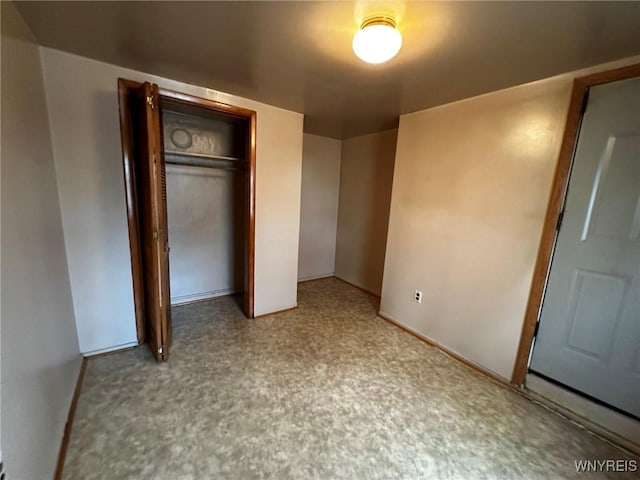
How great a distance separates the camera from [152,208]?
5.98ft

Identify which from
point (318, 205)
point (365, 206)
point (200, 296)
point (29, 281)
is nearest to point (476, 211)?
point (365, 206)

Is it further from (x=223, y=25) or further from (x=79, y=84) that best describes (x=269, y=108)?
(x=79, y=84)

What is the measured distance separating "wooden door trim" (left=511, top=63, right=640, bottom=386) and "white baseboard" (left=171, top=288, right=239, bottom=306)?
3113 mm

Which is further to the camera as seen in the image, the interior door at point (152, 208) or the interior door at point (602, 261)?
the interior door at point (152, 208)

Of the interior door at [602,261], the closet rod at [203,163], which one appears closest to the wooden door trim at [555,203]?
the interior door at [602,261]

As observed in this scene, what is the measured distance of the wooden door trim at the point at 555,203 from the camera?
1.55m

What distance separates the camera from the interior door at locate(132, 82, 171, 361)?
1769mm

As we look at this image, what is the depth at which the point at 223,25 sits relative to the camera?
1353 millimetres

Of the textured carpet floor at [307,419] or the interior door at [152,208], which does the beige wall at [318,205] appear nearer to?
the textured carpet floor at [307,419]

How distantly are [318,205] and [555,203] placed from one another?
9.46ft

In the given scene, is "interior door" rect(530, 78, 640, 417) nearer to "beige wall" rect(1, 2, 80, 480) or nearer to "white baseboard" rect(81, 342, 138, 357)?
"beige wall" rect(1, 2, 80, 480)

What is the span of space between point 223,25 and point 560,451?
9.81 feet

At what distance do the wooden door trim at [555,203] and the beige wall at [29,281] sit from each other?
9.02 ft

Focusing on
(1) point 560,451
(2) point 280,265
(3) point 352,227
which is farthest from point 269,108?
(1) point 560,451
